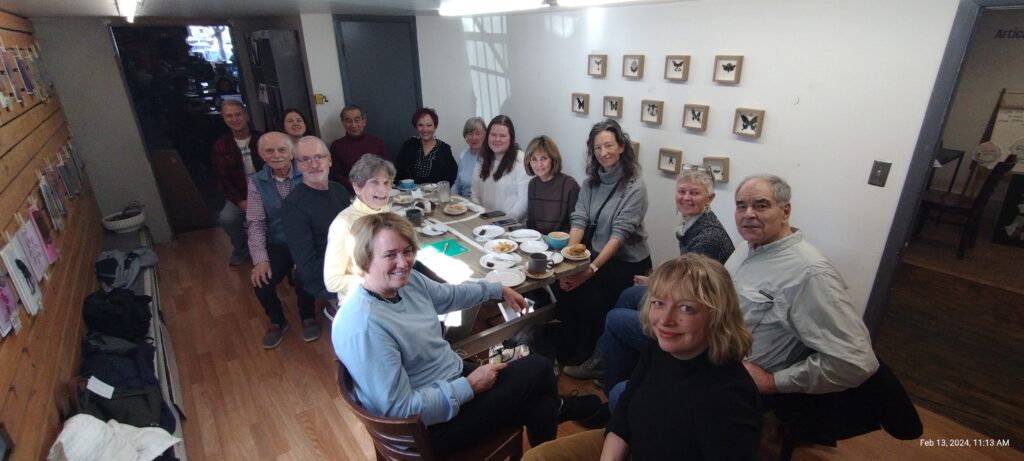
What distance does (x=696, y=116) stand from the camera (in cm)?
316

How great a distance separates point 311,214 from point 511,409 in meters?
1.65

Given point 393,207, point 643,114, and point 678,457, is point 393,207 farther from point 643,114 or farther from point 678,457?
point 678,457

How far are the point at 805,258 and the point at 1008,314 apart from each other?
3.14 meters

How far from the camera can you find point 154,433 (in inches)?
77.2

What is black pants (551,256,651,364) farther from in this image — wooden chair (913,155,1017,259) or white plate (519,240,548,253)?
wooden chair (913,155,1017,259)

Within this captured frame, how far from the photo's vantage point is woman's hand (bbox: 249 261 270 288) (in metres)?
2.99

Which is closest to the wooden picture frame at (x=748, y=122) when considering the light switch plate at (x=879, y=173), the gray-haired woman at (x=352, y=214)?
the light switch plate at (x=879, y=173)

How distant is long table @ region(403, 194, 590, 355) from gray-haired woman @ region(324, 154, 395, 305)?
0.40m

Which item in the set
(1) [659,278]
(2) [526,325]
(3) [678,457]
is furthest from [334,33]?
(3) [678,457]

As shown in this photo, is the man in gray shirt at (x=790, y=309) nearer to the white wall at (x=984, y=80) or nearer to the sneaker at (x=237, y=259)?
the sneaker at (x=237, y=259)

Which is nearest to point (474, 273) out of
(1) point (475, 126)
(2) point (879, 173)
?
(1) point (475, 126)

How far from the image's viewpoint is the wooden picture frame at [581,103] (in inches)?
153

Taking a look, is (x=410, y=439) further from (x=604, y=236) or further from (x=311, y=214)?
(x=604, y=236)

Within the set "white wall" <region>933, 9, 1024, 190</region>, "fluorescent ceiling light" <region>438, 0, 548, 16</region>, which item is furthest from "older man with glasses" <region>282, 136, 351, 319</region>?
"white wall" <region>933, 9, 1024, 190</region>
